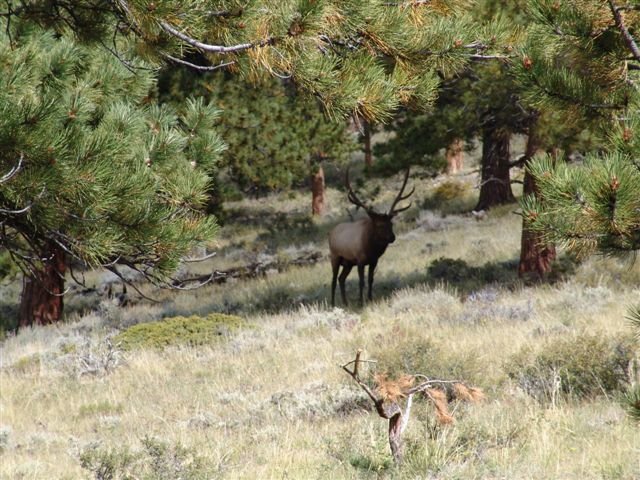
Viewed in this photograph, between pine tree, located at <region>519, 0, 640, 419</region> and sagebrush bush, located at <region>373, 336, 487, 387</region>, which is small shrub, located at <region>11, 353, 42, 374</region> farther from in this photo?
pine tree, located at <region>519, 0, 640, 419</region>

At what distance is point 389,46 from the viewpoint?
4.94 m

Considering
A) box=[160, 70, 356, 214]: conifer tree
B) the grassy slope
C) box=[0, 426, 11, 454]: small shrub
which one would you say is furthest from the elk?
box=[0, 426, 11, 454]: small shrub

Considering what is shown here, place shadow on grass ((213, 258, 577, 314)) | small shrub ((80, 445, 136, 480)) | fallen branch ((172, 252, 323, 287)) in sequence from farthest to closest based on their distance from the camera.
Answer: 1. fallen branch ((172, 252, 323, 287))
2. shadow on grass ((213, 258, 577, 314))
3. small shrub ((80, 445, 136, 480))

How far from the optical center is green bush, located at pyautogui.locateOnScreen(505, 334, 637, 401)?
22.4ft

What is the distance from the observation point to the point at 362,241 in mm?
14047

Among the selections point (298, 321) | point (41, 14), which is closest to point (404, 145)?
point (298, 321)

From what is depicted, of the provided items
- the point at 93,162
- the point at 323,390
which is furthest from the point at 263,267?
the point at 93,162

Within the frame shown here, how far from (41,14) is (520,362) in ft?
15.5

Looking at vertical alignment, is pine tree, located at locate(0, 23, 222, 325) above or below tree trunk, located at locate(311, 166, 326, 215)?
above

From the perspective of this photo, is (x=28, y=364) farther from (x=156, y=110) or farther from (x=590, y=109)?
(x=590, y=109)

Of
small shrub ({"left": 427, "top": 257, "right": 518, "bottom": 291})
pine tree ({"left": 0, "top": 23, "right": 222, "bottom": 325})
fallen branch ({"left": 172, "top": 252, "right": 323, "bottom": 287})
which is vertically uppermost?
pine tree ({"left": 0, "top": 23, "right": 222, "bottom": 325})

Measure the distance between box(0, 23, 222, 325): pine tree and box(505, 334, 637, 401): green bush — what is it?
3.05 meters

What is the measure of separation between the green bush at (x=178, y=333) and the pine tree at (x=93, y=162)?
5.41 meters

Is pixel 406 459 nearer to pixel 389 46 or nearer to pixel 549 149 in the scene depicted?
pixel 389 46
